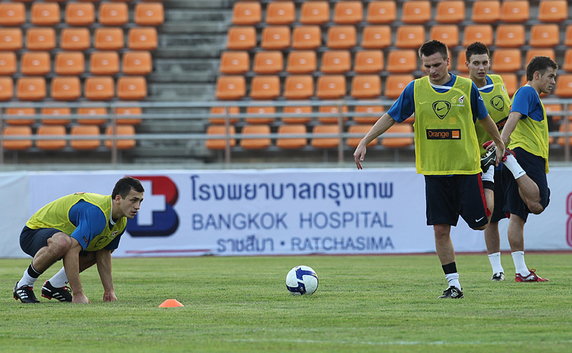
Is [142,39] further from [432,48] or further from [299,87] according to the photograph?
[432,48]

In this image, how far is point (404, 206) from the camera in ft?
55.8

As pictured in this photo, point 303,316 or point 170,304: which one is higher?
point 303,316

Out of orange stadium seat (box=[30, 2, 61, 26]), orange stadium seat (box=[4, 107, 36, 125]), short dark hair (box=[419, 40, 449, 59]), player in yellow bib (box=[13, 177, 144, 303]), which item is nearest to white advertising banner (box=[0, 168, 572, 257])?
orange stadium seat (box=[4, 107, 36, 125])

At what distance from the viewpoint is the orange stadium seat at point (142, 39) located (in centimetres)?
2273

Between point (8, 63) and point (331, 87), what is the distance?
6812 millimetres

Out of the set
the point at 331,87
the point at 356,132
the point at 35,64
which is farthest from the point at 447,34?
the point at 35,64

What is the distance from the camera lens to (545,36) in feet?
71.3

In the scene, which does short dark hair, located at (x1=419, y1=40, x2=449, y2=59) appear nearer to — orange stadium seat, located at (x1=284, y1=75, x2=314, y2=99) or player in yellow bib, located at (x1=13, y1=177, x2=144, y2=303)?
player in yellow bib, located at (x1=13, y1=177, x2=144, y2=303)

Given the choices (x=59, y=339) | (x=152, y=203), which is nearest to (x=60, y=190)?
(x=152, y=203)

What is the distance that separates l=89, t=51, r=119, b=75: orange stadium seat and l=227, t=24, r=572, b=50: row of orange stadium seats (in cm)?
241

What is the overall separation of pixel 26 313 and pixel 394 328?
3.06 m

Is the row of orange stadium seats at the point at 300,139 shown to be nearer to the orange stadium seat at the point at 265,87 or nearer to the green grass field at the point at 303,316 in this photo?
the orange stadium seat at the point at 265,87

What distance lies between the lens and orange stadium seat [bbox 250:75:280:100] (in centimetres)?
2131

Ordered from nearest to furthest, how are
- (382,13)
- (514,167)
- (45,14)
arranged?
1. (514,167)
2. (382,13)
3. (45,14)
